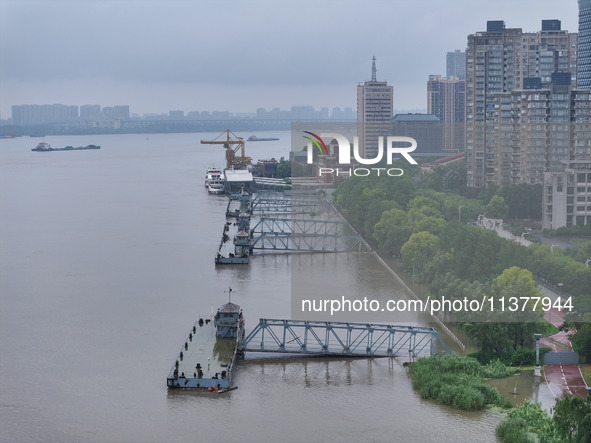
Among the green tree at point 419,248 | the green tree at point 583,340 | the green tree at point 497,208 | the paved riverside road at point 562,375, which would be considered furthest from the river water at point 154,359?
the green tree at point 497,208

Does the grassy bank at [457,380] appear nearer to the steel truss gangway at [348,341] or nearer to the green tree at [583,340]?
the steel truss gangway at [348,341]

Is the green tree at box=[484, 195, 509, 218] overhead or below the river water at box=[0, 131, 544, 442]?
overhead

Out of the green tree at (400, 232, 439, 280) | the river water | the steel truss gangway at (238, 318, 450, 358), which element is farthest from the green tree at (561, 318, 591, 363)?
the green tree at (400, 232, 439, 280)

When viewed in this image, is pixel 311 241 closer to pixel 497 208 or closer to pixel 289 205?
pixel 497 208

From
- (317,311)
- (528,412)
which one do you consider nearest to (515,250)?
(317,311)

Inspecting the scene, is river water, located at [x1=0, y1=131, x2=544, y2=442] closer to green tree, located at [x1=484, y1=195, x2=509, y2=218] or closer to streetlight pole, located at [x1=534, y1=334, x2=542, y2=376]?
streetlight pole, located at [x1=534, y1=334, x2=542, y2=376]
